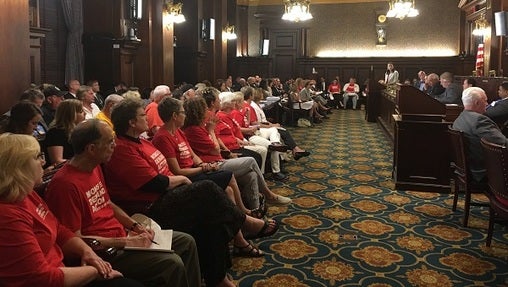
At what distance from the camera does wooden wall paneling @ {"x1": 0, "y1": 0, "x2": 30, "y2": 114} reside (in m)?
4.93

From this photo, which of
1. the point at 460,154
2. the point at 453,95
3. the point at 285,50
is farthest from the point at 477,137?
the point at 285,50

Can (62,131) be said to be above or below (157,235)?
above

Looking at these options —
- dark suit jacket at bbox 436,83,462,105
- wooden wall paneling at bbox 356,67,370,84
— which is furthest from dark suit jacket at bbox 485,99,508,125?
wooden wall paneling at bbox 356,67,370,84

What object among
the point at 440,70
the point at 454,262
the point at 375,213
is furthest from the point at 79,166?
the point at 440,70

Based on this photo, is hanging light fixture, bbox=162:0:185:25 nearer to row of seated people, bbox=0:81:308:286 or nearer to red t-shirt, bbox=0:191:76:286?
row of seated people, bbox=0:81:308:286

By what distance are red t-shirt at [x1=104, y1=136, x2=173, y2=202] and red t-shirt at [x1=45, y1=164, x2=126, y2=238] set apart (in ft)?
1.24

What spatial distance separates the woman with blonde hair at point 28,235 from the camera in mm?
1787

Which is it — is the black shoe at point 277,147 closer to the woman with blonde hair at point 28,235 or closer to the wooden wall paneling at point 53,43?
the woman with blonde hair at point 28,235

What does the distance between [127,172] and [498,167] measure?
258cm

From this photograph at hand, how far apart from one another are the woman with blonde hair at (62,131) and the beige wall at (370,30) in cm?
1627

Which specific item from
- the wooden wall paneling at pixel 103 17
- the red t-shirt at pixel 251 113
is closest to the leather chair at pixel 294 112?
the wooden wall paneling at pixel 103 17

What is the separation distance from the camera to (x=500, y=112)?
240 inches

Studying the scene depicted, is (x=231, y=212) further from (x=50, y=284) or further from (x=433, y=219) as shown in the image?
(x=433, y=219)

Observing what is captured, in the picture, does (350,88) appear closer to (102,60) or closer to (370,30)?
(370,30)
